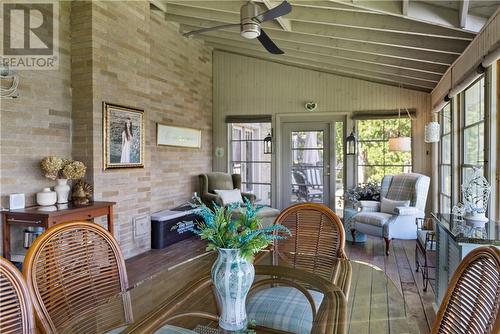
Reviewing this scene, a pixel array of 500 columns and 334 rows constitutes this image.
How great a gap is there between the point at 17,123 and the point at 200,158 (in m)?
3.62

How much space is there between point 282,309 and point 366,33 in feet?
11.5

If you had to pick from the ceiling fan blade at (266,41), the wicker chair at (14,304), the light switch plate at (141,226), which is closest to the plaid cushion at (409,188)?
the ceiling fan blade at (266,41)

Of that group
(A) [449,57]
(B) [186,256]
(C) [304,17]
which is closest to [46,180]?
(B) [186,256]

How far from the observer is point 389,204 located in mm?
4953

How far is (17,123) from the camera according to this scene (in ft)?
11.0

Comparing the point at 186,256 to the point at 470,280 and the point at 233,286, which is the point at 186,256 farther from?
the point at 470,280

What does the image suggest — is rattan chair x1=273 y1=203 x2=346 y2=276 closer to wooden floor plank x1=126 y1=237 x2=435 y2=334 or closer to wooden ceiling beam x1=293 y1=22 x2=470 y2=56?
wooden floor plank x1=126 y1=237 x2=435 y2=334

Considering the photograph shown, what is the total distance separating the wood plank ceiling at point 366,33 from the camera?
299 centimetres

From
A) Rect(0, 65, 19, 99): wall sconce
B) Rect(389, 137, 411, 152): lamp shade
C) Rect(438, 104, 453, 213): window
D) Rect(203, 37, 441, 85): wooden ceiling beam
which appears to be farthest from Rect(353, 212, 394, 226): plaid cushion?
Rect(0, 65, 19, 99): wall sconce

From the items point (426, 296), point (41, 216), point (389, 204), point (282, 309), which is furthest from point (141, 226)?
point (389, 204)

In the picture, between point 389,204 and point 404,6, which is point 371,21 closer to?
point 404,6

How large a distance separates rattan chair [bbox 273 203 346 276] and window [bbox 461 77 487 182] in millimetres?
1831

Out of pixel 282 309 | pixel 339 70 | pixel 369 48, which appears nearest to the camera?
pixel 282 309

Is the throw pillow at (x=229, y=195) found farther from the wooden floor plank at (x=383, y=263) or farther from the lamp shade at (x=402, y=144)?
the lamp shade at (x=402, y=144)
